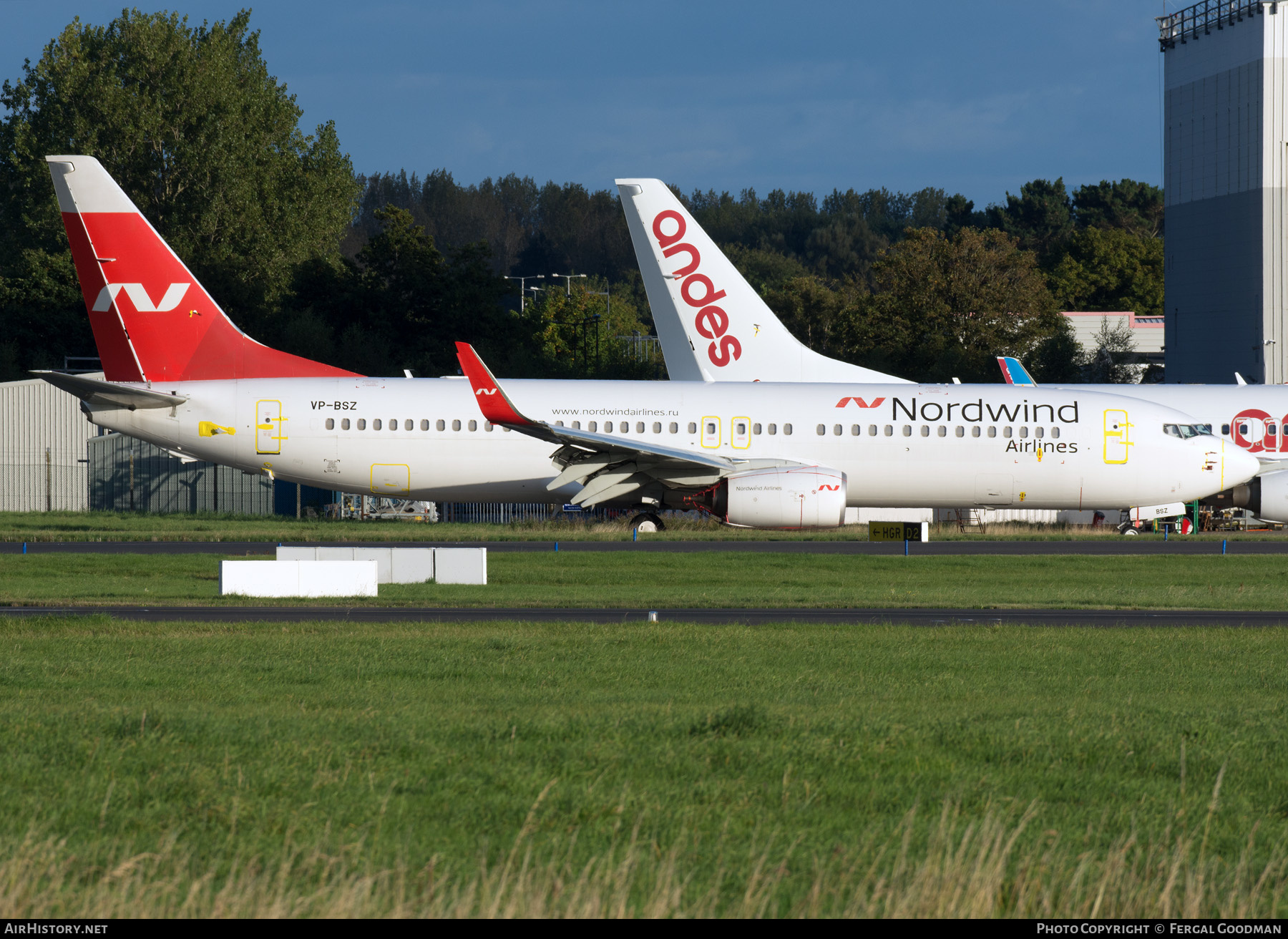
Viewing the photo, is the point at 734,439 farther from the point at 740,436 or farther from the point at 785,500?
the point at 785,500

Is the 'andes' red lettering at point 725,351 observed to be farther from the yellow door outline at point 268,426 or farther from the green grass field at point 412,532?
the yellow door outline at point 268,426

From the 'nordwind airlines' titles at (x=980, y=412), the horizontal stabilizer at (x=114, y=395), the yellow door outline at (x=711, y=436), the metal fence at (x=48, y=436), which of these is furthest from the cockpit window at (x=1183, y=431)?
the metal fence at (x=48, y=436)

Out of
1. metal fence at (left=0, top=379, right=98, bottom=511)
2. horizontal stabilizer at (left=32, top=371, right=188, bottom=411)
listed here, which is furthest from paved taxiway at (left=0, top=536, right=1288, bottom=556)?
metal fence at (left=0, top=379, right=98, bottom=511)

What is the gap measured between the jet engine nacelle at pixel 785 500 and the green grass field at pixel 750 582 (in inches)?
109

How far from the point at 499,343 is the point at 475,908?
7138cm

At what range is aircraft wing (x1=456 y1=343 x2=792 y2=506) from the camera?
32.3m

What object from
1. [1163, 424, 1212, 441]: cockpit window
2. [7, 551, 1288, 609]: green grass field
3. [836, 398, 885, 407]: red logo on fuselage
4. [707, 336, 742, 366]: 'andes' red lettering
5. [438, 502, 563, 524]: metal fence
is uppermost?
[707, 336, 742, 366]: 'andes' red lettering

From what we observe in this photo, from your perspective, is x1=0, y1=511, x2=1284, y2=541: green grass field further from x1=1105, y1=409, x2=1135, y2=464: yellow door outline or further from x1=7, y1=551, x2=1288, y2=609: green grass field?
x1=7, y1=551, x2=1288, y2=609: green grass field

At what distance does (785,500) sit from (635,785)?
82.0 feet

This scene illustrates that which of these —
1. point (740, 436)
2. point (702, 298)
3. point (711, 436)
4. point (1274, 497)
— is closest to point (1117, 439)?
point (1274, 497)

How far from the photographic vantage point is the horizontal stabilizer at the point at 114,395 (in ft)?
109

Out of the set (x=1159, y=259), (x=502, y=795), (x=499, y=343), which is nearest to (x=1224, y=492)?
(x=502, y=795)

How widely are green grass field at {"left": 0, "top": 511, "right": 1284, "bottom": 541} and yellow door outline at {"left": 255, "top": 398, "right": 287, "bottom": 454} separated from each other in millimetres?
2407

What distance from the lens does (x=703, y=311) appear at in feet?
148
